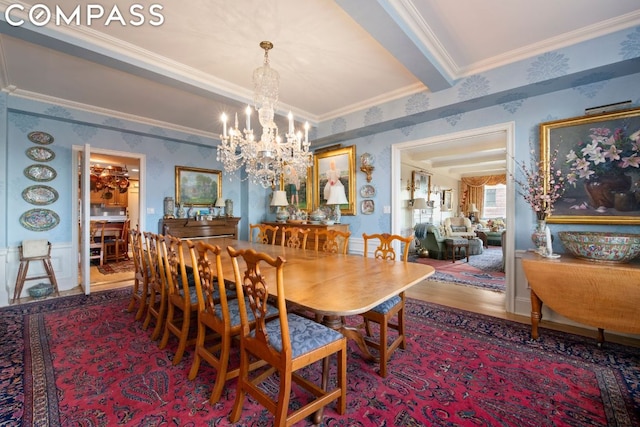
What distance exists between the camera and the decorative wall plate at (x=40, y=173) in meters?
3.50

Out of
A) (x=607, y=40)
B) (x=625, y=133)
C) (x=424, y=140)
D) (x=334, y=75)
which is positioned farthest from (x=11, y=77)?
(x=625, y=133)

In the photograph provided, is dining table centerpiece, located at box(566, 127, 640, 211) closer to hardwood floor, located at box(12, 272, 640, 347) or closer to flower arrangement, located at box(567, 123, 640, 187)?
flower arrangement, located at box(567, 123, 640, 187)

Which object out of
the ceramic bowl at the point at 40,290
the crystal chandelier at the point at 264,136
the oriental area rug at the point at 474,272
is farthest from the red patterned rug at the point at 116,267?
the oriental area rug at the point at 474,272

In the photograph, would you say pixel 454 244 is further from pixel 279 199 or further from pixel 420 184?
pixel 279 199

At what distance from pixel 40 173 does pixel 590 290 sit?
19.5 feet

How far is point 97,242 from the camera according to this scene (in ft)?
19.3

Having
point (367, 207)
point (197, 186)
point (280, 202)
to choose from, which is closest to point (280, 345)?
point (367, 207)

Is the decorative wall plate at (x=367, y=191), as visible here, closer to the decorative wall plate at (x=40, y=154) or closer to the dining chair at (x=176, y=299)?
the dining chair at (x=176, y=299)

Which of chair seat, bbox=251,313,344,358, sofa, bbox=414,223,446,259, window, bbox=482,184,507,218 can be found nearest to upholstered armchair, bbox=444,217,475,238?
sofa, bbox=414,223,446,259

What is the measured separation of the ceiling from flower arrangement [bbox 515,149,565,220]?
3.36 feet

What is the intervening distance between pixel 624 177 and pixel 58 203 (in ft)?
20.7

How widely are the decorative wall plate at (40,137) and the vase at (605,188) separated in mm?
6149

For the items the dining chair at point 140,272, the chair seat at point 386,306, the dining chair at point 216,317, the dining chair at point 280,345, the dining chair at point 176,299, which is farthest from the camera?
the dining chair at point 140,272

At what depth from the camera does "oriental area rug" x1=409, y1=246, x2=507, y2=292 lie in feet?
13.3
